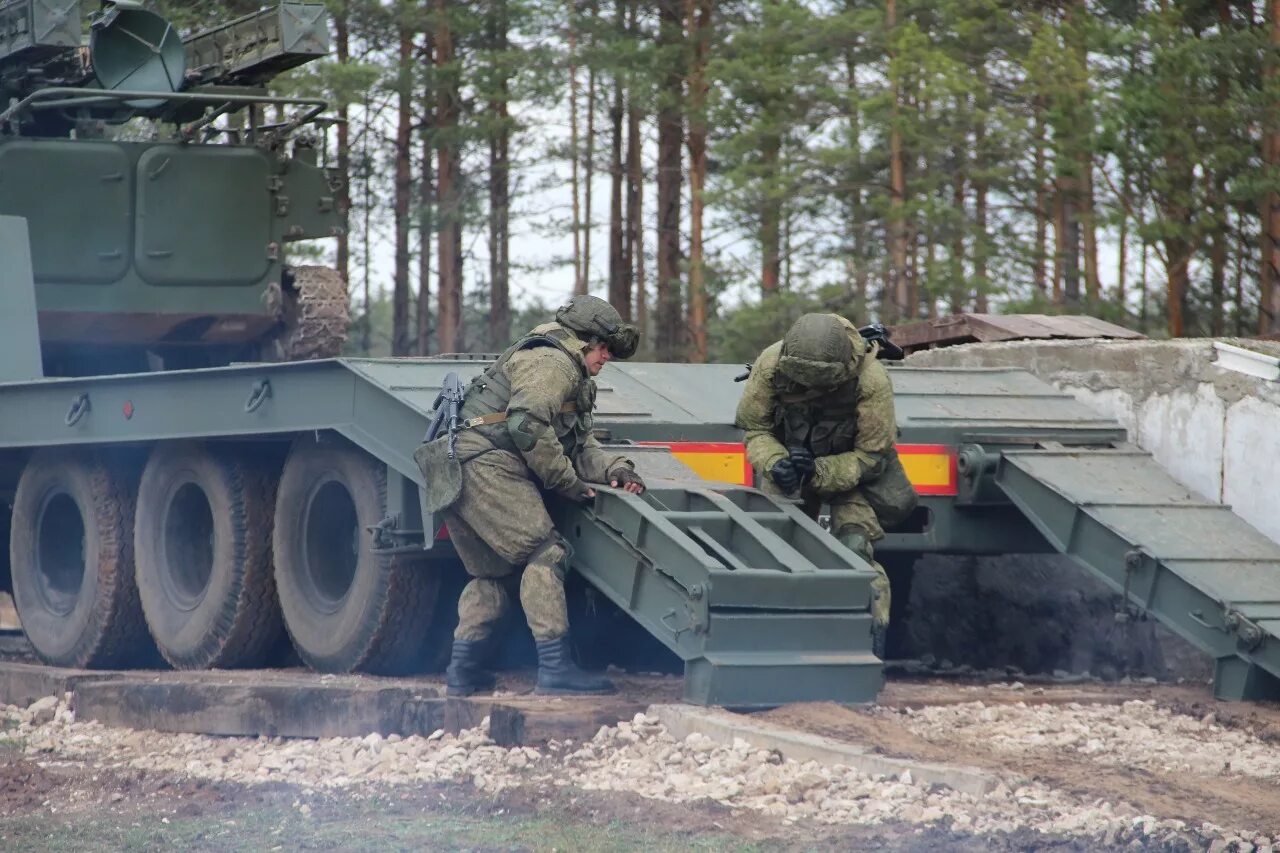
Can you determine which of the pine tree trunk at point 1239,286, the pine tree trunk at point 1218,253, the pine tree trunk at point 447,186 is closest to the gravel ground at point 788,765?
the pine tree trunk at point 1218,253

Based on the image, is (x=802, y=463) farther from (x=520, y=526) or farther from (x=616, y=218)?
(x=616, y=218)

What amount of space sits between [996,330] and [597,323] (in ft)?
11.7

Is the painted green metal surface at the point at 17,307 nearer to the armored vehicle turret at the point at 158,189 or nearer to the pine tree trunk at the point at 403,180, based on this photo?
the armored vehicle turret at the point at 158,189

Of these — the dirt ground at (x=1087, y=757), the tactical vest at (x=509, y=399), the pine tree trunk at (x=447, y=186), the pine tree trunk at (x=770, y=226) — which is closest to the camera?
the dirt ground at (x=1087, y=757)

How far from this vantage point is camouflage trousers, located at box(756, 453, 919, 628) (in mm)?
7789

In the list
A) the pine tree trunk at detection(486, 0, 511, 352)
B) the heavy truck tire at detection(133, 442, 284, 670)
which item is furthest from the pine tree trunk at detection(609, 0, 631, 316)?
the heavy truck tire at detection(133, 442, 284, 670)

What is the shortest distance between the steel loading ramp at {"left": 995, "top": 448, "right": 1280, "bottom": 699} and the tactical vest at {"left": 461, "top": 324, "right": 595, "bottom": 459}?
2.13 meters

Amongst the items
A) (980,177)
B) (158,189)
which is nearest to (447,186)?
(980,177)

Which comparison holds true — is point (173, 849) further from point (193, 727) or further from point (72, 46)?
point (72, 46)

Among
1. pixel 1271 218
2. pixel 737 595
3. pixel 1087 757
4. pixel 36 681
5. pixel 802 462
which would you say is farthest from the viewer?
pixel 1271 218

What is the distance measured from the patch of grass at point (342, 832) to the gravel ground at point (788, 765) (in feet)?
1.12

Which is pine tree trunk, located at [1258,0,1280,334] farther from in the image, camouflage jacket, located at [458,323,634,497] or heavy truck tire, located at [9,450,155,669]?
camouflage jacket, located at [458,323,634,497]

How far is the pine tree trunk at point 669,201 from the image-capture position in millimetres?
23219

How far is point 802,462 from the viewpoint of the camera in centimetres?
762
